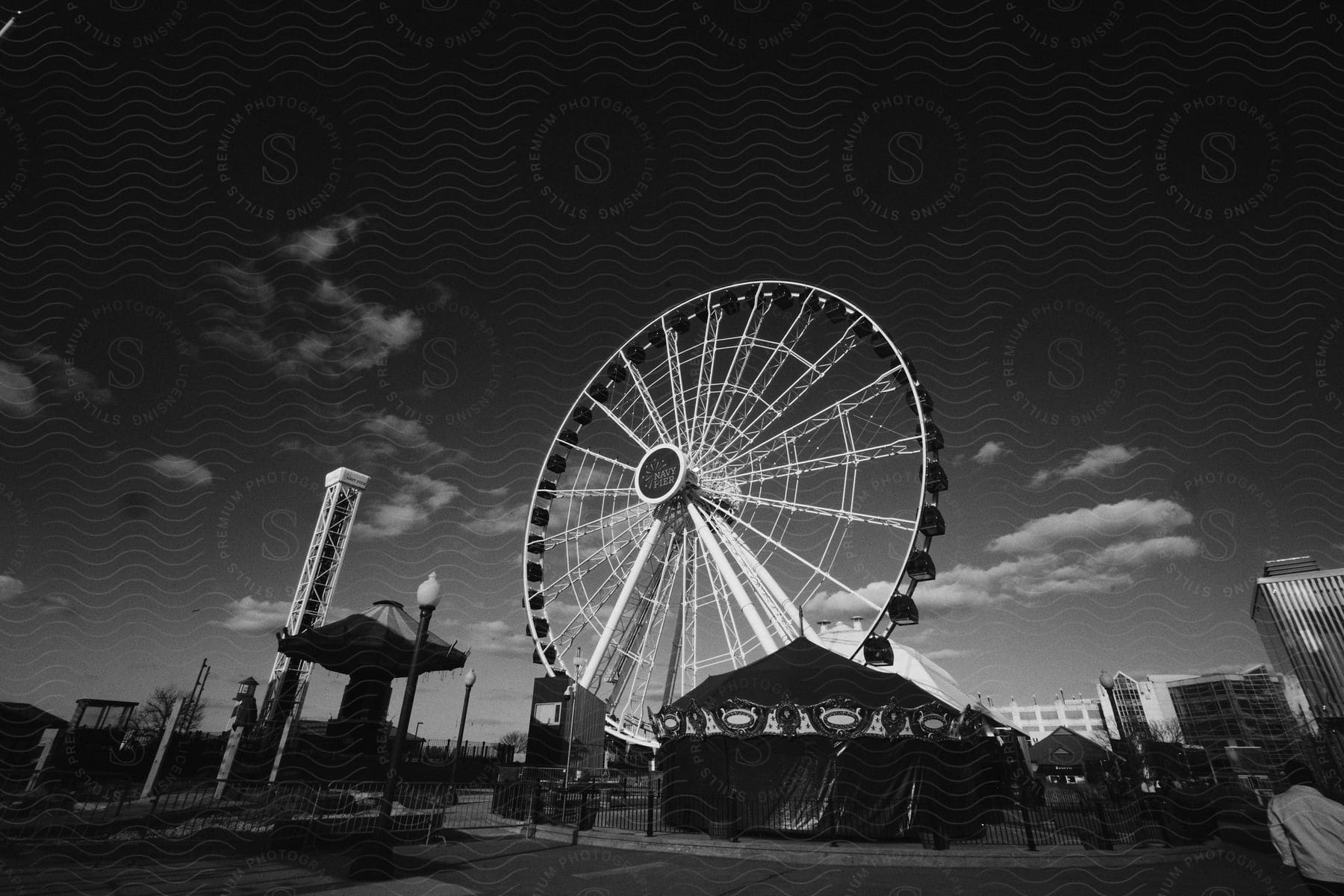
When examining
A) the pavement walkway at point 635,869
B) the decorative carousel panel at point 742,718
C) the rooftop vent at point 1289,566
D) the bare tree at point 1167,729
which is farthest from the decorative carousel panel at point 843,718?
the rooftop vent at point 1289,566

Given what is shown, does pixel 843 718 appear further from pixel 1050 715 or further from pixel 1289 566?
pixel 1289 566

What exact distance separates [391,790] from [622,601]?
1474 centimetres

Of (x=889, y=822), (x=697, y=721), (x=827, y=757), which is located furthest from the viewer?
(x=697, y=721)

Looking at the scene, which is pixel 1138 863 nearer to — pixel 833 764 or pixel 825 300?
pixel 833 764

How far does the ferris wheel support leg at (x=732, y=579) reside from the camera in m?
19.2

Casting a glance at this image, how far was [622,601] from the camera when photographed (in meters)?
22.2

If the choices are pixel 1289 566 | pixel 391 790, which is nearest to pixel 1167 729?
pixel 1289 566

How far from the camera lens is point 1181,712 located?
98625 mm

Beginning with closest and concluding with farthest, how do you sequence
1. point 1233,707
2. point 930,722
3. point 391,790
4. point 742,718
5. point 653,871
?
point 391,790
point 653,871
point 930,722
point 742,718
point 1233,707

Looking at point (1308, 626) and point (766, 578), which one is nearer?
point (766, 578)

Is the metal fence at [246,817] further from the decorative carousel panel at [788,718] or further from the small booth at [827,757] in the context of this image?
the decorative carousel panel at [788,718]

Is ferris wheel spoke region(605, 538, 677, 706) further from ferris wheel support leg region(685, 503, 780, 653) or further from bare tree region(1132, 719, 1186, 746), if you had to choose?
bare tree region(1132, 719, 1186, 746)

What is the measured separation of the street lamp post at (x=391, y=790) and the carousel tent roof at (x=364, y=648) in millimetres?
9016

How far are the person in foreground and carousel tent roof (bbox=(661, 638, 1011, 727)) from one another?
8939 mm
